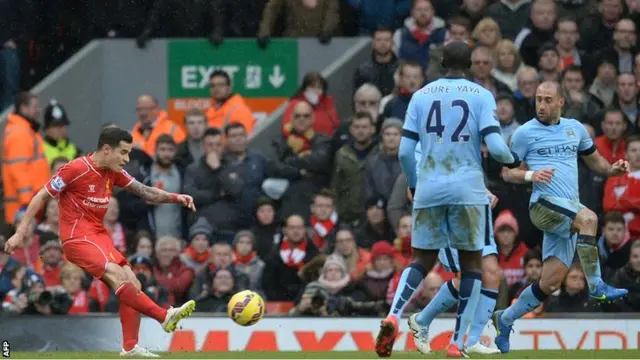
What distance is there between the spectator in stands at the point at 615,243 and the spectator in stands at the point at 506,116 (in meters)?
1.40

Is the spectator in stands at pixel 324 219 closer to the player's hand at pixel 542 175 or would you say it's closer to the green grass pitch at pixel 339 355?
the green grass pitch at pixel 339 355

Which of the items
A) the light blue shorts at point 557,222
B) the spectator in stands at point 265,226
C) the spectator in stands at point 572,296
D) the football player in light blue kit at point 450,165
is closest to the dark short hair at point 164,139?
the spectator in stands at point 265,226

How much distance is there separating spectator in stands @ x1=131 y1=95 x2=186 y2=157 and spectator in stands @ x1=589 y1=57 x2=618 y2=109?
4.79 meters

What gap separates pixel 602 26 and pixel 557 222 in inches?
241

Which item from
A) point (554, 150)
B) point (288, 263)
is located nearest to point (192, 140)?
point (288, 263)

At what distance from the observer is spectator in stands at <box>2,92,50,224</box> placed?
19.6 meters

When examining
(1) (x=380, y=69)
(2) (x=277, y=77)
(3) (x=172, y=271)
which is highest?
(1) (x=380, y=69)

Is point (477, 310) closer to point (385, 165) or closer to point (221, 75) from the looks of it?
point (385, 165)

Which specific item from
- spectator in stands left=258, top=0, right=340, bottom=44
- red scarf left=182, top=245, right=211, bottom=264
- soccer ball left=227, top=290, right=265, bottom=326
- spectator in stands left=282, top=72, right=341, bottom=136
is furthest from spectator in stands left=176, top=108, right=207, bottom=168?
soccer ball left=227, top=290, right=265, bottom=326

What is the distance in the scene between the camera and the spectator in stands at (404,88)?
1903 cm

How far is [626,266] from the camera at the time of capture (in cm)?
1727

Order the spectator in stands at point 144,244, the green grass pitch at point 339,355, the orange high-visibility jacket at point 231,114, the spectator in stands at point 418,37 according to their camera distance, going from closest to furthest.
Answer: the green grass pitch at point 339,355, the spectator in stands at point 144,244, the spectator in stands at point 418,37, the orange high-visibility jacket at point 231,114

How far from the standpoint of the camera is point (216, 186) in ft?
62.4

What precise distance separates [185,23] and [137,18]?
83 cm
